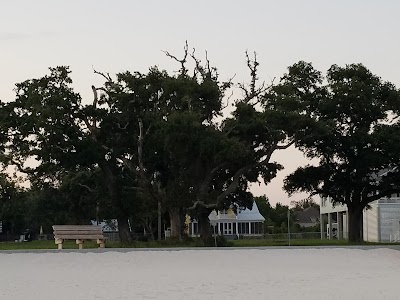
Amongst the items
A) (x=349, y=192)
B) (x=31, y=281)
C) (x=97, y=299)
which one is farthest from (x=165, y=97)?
(x=97, y=299)

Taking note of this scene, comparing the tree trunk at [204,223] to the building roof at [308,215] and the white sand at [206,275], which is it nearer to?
the white sand at [206,275]

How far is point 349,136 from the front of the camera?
113ft

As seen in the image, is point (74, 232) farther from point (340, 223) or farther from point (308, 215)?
point (308, 215)

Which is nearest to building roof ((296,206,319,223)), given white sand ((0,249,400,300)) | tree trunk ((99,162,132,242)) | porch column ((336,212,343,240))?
porch column ((336,212,343,240))

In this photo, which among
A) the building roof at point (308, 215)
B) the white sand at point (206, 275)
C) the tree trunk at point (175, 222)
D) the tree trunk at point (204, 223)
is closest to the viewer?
the white sand at point (206, 275)

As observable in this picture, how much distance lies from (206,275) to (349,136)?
65.2ft

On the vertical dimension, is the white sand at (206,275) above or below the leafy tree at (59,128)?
below

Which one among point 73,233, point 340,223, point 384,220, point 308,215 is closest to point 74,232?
point 73,233

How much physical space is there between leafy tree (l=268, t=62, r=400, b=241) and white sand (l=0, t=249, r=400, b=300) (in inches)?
431

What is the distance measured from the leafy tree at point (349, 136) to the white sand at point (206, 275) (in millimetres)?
10951

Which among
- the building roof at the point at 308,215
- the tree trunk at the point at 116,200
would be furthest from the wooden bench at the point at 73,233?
the building roof at the point at 308,215

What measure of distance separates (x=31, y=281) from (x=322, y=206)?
53.9 metres

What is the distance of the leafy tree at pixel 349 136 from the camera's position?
33.6 m

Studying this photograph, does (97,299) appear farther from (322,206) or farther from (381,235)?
(322,206)
